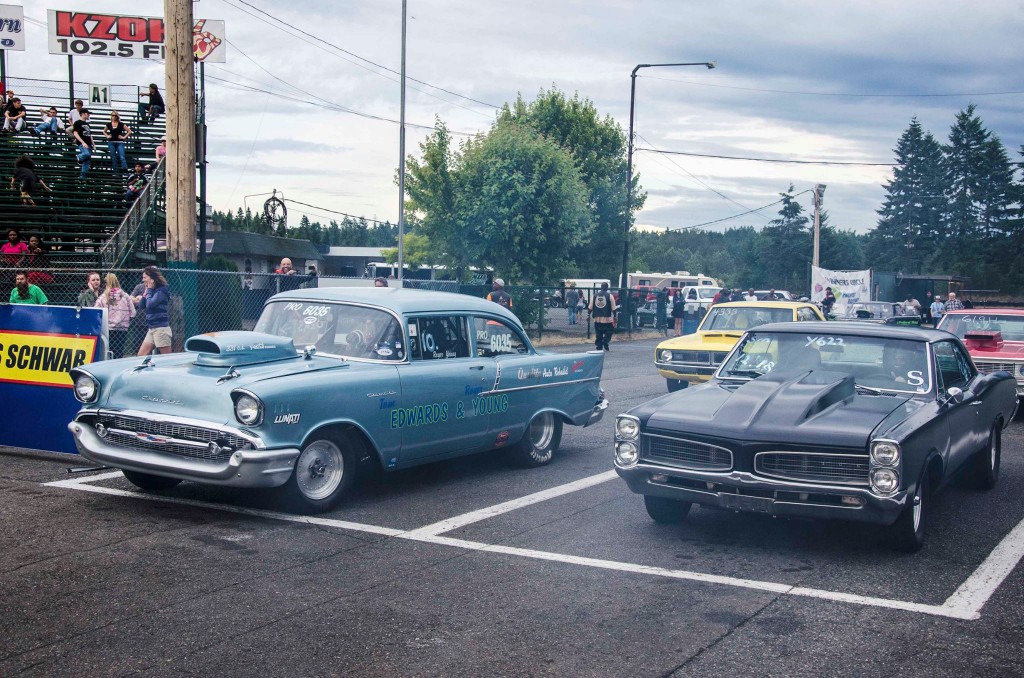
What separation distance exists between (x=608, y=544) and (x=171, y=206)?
976 centimetres

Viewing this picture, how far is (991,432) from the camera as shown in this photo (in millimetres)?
8297

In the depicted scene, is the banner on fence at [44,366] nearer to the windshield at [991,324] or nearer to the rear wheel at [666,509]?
the rear wheel at [666,509]

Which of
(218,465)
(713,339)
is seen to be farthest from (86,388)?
(713,339)

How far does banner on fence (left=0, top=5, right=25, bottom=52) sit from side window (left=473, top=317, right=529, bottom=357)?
1233 inches

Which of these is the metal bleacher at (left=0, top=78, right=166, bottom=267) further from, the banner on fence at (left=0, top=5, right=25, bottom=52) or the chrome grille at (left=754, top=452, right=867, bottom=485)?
the chrome grille at (left=754, top=452, right=867, bottom=485)

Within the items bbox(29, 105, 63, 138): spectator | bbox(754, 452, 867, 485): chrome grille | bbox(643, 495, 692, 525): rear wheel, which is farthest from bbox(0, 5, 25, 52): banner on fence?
bbox(754, 452, 867, 485): chrome grille

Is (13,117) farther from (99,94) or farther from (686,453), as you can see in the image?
(686,453)

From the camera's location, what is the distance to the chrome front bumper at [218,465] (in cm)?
651

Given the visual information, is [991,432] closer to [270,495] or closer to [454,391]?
[454,391]

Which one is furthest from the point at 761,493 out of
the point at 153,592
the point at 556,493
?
the point at 153,592

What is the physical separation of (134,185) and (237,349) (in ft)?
62.2

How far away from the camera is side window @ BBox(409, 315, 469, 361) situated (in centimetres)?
796

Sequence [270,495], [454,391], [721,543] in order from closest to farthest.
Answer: [721,543], [270,495], [454,391]

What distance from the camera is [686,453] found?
251 inches
